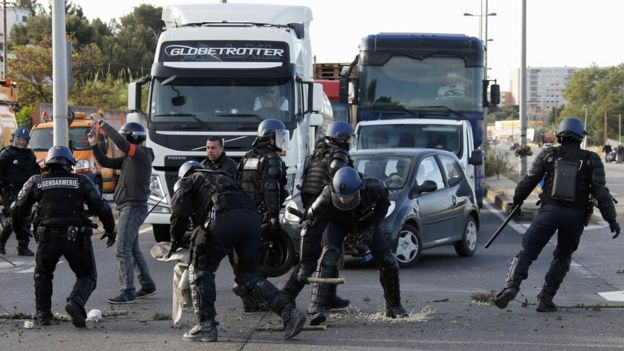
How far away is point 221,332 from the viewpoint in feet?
28.9

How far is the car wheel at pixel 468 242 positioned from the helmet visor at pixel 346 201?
6.15 metres

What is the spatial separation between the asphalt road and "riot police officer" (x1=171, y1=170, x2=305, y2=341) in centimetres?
22

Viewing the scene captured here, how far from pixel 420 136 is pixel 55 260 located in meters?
11.3

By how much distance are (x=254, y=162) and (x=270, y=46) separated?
5760 millimetres

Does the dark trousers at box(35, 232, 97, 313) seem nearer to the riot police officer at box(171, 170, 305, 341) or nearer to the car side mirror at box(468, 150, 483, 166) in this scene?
the riot police officer at box(171, 170, 305, 341)

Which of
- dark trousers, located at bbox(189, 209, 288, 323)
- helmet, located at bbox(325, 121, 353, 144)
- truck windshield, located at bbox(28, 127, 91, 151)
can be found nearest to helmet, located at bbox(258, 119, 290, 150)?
helmet, located at bbox(325, 121, 353, 144)

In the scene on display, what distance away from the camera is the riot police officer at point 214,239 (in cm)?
830

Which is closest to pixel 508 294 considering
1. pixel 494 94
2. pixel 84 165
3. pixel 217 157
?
pixel 217 157

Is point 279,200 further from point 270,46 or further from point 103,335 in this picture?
point 270,46

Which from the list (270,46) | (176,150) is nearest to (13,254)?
(176,150)

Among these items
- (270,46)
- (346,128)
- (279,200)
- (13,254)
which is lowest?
(13,254)

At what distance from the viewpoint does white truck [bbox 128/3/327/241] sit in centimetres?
1505

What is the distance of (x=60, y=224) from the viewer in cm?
916

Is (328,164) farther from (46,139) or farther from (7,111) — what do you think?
(46,139)
